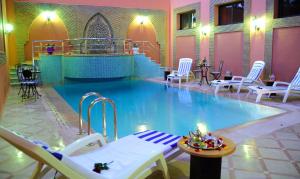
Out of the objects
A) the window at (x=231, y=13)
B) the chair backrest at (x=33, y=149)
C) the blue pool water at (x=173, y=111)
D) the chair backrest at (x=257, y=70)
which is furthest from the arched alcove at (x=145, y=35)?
the chair backrest at (x=33, y=149)

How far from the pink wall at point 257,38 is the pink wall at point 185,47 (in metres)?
3.50

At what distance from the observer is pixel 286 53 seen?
9.52 metres

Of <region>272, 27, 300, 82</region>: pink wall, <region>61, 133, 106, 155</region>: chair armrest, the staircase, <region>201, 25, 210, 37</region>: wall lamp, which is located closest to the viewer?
<region>61, 133, 106, 155</region>: chair armrest

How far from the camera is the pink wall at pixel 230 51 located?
11328 millimetres

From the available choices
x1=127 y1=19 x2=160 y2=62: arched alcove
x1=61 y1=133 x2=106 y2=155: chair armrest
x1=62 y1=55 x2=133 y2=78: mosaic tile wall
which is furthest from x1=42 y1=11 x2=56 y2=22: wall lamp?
x1=61 y1=133 x2=106 y2=155: chair armrest

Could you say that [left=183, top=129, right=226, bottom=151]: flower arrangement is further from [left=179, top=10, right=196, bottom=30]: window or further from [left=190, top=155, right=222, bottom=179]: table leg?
[left=179, top=10, right=196, bottom=30]: window

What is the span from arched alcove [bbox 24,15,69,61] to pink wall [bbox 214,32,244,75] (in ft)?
24.6

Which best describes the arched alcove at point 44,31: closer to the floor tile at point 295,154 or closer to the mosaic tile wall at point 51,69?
the mosaic tile wall at point 51,69

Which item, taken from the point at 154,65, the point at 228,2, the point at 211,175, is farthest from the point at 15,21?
the point at 211,175

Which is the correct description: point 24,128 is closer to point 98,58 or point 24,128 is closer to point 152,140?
point 152,140

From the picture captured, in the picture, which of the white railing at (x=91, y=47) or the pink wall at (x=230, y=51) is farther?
the white railing at (x=91, y=47)

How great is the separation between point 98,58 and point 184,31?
4.56 meters

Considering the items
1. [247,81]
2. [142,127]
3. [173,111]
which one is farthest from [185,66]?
[142,127]

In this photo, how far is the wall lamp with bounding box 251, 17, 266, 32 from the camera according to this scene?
1015 cm
